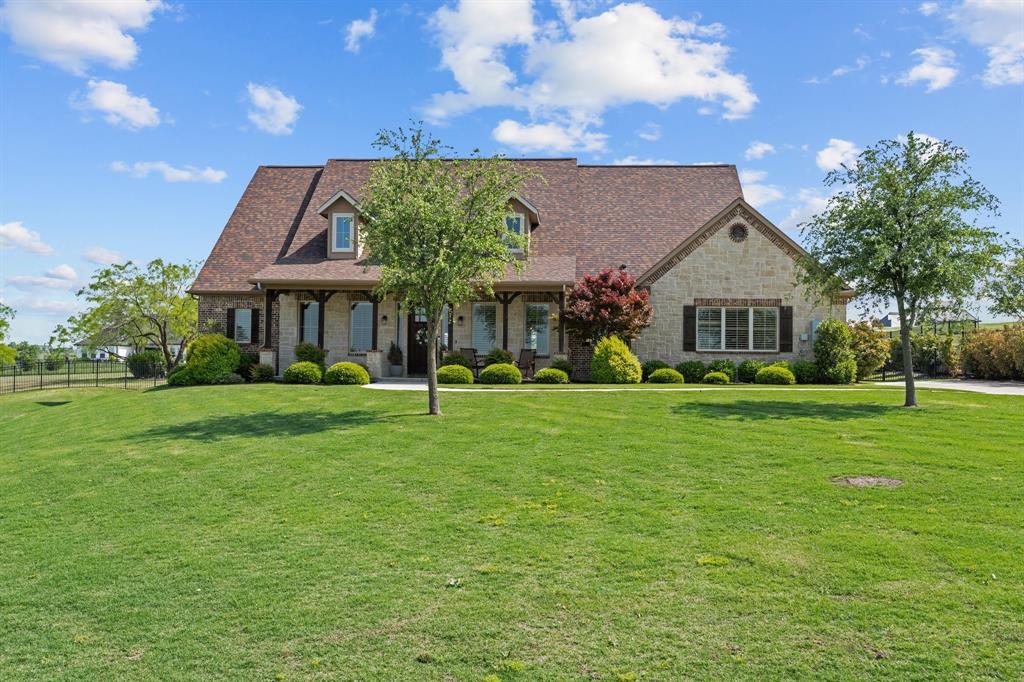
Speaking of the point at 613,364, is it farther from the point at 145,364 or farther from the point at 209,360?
the point at 145,364

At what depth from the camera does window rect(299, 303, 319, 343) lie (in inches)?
1082

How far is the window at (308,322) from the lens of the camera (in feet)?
90.2

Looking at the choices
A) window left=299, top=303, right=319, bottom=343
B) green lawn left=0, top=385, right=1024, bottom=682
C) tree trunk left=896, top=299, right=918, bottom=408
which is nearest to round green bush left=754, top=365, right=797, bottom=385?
tree trunk left=896, top=299, right=918, bottom=408

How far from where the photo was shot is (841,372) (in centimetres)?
2378

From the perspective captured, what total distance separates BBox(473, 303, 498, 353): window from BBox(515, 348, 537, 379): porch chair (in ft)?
6.69

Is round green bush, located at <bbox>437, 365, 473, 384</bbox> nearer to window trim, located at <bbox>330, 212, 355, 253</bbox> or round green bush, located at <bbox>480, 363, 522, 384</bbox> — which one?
round green bush, located at <bbox>480, 363, 522, 384</bbox>

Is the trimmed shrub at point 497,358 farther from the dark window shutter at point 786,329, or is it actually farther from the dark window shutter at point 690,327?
the dark window shutter at point 786,329

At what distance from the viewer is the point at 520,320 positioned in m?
26.4

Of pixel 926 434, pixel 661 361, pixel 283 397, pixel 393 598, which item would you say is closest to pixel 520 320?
pixel 661 361

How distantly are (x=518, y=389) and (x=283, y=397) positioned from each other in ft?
20.5

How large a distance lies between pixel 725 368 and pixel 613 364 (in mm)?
4024

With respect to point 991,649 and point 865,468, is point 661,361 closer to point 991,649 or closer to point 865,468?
point 865,468

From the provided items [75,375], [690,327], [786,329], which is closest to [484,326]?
[690,327]

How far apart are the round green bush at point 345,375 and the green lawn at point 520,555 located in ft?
29.5
